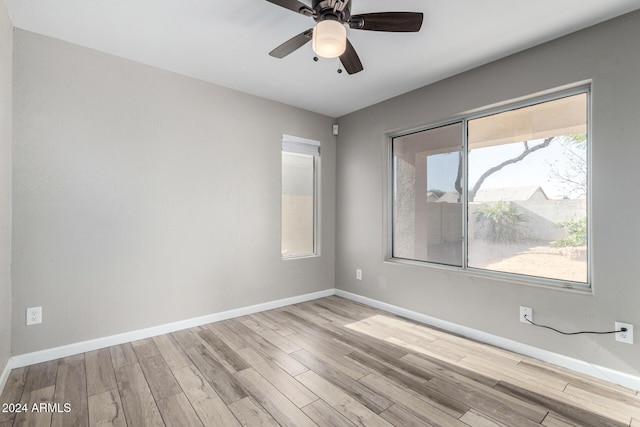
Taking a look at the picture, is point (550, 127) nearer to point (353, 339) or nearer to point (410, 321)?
point (410, 321)

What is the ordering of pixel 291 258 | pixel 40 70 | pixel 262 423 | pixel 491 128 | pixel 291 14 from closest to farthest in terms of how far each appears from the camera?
pixel 262 423
pixel 291 14
pixel 40 70
pixel 491 128
pixel 291 258

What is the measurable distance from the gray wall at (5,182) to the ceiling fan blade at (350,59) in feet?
7.30

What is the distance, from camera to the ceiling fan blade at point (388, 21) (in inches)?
66.7

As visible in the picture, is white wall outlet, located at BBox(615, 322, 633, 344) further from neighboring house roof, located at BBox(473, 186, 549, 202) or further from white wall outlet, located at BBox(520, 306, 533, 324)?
neighboring house roof, located at BBox(473, 186, 549, 202)

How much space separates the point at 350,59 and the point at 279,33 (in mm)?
640

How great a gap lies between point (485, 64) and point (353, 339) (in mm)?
2784

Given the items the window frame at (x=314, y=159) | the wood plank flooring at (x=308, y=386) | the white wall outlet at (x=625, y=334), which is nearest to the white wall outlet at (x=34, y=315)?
the wood plank flooring at (x=308, y=386)

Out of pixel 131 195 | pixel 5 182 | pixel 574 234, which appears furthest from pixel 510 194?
pixel 5 182

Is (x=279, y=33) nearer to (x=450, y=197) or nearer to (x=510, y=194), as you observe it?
(x=450, y=197)

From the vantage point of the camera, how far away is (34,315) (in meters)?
2.28

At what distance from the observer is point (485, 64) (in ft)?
8.91

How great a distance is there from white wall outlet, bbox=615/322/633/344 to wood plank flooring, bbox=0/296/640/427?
32cm

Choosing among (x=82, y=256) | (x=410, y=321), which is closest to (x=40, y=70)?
(x=82, y=256)

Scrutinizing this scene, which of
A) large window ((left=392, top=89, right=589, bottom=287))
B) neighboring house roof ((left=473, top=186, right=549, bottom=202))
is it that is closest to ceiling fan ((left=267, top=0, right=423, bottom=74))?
large window ((left=392, top=89, right=589, bottom=287))
